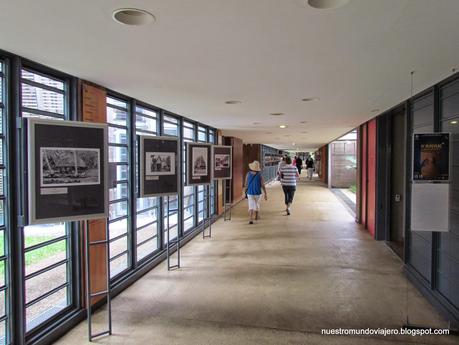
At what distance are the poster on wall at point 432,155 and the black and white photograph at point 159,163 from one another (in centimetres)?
296

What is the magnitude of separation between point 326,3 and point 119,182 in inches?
134

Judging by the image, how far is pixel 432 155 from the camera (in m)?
3.22

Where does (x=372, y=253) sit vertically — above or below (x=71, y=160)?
below

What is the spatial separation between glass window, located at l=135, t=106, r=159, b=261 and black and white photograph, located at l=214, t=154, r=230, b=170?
2.23m

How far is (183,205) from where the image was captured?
6.72 metres

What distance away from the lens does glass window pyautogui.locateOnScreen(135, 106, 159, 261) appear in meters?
4.96

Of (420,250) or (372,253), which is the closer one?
(420,250)

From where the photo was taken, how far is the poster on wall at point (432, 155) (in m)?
3.19

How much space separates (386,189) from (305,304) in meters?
3.57

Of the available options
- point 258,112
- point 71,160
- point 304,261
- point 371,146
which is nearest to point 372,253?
point 304,261

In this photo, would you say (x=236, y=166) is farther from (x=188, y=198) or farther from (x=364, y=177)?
(x=364, y=177)

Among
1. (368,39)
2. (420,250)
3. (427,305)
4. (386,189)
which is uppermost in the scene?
(368,39)

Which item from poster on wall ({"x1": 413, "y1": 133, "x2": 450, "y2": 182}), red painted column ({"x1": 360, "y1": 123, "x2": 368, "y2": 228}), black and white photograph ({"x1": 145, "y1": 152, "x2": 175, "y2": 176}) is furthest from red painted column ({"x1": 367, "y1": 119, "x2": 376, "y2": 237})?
black and white photograph ({"x1": 145, "y1": 152, "x2": 175, "y2": 176})

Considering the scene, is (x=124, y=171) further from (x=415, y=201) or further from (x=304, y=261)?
(x=415, y=201)
